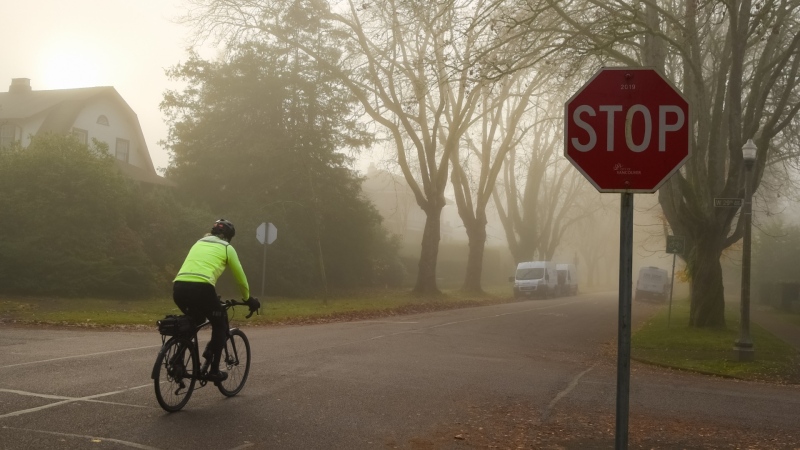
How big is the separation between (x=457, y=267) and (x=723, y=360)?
47413 mm

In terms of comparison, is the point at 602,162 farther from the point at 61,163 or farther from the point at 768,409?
the point at 61,163

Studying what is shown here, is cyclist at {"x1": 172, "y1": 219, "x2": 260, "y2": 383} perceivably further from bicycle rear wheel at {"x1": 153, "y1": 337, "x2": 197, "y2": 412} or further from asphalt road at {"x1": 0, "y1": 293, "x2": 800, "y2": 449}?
asphalt road at {"x1": 0, "y1": 293, "x2": 800, "y2": 449}

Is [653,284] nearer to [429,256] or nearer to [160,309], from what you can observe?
[429,256]

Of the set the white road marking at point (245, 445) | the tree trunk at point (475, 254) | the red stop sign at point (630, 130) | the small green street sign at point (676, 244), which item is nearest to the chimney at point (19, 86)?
the tree trunk at point (475, 254)

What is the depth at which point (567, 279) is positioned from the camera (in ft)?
196

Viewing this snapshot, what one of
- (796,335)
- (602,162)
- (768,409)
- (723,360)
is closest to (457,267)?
(796,335)

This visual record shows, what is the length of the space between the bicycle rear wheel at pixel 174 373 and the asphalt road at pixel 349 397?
18 centimetres

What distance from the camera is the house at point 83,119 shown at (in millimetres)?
42312

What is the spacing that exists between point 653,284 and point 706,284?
116ft

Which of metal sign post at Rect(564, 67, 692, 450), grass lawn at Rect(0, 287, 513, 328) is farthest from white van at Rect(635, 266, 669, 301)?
metal sign post at Rect(564, 67, 692, 450)

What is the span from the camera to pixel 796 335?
27344 mm

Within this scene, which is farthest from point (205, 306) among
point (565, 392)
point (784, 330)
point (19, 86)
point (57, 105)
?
point (19, 86)

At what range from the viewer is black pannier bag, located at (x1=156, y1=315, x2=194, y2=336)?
27.6 feet

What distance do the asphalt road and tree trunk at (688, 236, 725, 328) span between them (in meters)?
8.58
